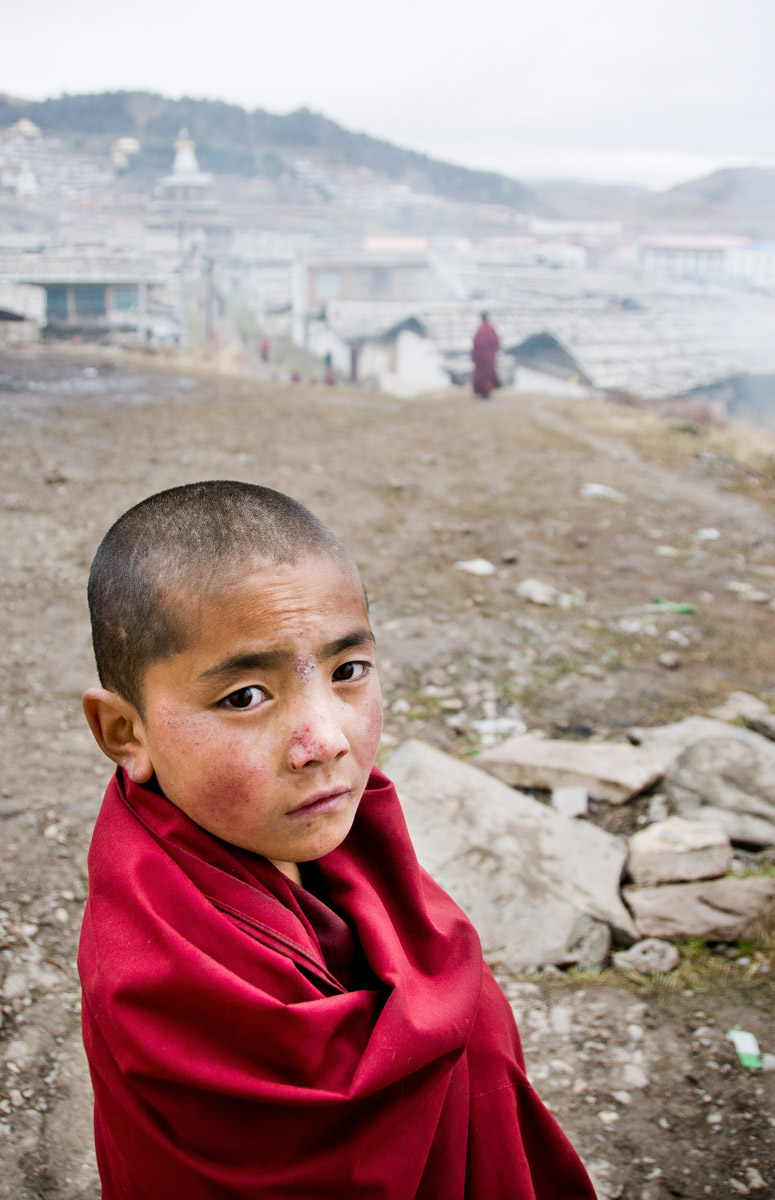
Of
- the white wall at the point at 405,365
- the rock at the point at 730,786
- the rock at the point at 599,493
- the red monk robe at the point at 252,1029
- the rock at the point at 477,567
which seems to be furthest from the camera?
the white wall at the point at 405,365

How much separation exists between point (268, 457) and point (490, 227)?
109 ft

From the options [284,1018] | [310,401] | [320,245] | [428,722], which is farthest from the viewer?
[320,245]

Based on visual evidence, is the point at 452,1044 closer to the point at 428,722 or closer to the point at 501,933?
the point at 501,933

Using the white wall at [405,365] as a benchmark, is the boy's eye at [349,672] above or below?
above

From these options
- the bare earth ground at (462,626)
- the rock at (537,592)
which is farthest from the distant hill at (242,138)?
the rock at (537,592)

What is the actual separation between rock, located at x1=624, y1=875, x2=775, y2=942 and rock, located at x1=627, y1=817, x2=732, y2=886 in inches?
2.3

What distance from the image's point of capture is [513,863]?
2.56 metres

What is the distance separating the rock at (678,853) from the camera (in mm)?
2580

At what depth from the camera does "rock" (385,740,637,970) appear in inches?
92.8

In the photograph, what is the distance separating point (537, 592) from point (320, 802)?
161 inches

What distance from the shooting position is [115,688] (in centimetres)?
109

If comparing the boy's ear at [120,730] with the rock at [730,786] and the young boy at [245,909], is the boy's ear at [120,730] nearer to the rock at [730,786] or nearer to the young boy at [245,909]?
the young boy at [245,909]

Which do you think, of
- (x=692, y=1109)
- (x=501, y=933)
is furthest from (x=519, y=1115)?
(x=501, y=933)

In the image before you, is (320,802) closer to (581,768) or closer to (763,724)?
(581,768)
